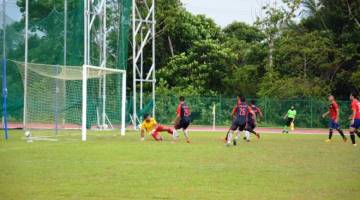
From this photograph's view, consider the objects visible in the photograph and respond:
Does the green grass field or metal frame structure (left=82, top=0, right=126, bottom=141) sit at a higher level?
metal frame structure (left=82, top=0, right=126, bottom=141)

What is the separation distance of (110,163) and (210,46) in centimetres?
4001

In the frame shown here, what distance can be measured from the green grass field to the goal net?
20.4 feet

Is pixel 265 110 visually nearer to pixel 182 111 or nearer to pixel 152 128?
pixel 152 128

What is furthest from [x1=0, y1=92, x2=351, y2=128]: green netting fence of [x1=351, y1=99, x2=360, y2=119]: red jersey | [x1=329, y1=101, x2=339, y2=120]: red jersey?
[x1=351, y1=99, x2=360, y2=119]: red jersey

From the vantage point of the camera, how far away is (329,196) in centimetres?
1062

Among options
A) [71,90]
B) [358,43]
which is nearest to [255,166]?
[71,90]

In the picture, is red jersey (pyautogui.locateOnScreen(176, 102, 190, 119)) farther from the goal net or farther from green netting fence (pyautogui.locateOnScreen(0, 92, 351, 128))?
green netting fence (pyautogui.locateOnScreen(0, 92, 351, 128))

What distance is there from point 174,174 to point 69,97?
605 inches

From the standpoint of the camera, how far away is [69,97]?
28.1 m

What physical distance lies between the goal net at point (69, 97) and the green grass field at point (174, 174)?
6220mm

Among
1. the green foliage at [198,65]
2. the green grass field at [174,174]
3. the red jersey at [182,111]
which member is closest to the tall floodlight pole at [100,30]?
the red jersey at [182,111]

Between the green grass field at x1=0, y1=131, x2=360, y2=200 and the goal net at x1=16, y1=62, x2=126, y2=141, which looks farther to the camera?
the goal net at x1=16, y1=62, x2=126, y2=141

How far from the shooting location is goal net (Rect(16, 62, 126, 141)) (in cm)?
2625

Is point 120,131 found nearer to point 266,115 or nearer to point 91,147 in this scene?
point 91,147
